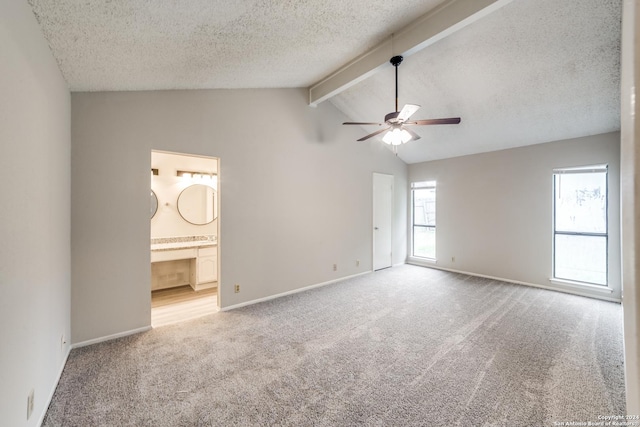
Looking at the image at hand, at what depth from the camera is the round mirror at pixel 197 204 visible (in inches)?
180

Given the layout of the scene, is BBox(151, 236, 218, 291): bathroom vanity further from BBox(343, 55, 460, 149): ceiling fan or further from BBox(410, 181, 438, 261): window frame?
BBox(410, 181, 438, 261): window frame

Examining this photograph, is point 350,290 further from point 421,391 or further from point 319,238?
point 421,391

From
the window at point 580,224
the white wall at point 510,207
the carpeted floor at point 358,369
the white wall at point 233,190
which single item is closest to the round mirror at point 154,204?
the white wall at point 233,190

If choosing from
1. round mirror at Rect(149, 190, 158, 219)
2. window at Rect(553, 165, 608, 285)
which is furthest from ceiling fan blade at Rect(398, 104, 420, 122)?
round mirror at Rect(149, 190, 158, 219)

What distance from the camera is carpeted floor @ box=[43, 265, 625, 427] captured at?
1.76 metres

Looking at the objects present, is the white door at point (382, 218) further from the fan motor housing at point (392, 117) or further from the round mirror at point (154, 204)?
the round mirror at point (154, 204)

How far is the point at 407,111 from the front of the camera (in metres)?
2.56

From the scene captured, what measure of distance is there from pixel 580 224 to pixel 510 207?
94cm

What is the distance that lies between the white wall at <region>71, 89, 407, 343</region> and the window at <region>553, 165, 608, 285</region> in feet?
9.91

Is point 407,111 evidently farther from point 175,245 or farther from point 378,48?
point 175,245

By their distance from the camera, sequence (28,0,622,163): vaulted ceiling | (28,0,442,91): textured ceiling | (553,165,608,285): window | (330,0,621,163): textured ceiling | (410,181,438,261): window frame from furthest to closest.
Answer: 1. (410,181,438,261): window frame
2. (553,165,608,285): window
3. (330,0,621,163): textured ceiling
4. (28,0,622,163): vaulted ceiling
5. (28,0,442,91): textured ceiling

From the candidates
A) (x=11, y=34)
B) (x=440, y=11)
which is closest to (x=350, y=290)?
(x=440, y=11)

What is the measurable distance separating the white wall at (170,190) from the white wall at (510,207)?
4.65 metres

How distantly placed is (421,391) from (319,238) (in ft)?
9.08
